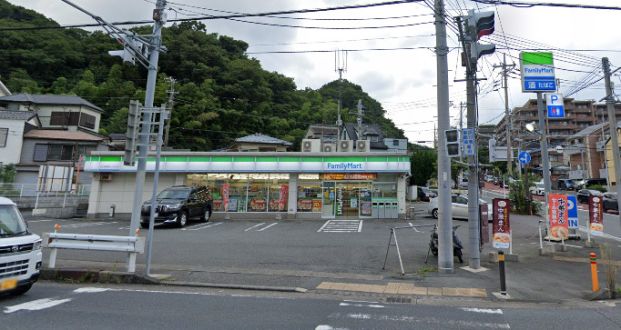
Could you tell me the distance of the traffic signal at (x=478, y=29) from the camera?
962 centimetres

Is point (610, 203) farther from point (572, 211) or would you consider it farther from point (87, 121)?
point (87, 121)

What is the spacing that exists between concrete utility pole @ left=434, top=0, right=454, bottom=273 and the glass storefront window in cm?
1302

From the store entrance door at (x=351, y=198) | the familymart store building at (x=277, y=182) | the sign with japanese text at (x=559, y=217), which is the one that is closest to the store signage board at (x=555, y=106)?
the sign with japanese text at (x=559, y=217)

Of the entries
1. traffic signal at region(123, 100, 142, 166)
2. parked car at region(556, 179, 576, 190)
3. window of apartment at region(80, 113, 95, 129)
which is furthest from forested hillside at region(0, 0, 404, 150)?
parked car at region(556, 179, 576, 190)

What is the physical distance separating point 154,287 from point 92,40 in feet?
191

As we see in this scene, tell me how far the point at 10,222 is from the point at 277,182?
1635 centimetres

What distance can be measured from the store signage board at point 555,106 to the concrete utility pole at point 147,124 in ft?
54.4

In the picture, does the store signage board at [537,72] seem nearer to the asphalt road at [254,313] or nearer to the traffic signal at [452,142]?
the traffic signal at [452,142]

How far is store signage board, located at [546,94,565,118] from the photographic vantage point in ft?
51.6

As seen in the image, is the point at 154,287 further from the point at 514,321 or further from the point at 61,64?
the point at 61,64

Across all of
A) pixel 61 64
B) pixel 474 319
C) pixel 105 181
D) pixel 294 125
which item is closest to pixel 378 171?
pixel 474 319

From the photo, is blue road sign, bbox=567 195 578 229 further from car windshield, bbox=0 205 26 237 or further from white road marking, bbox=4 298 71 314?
car windshield, bbox=0 205 26 237

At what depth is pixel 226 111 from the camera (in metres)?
42.6

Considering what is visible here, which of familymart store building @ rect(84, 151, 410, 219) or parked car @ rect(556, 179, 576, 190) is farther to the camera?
parked car @ rect(556, 179, 576, 190)
